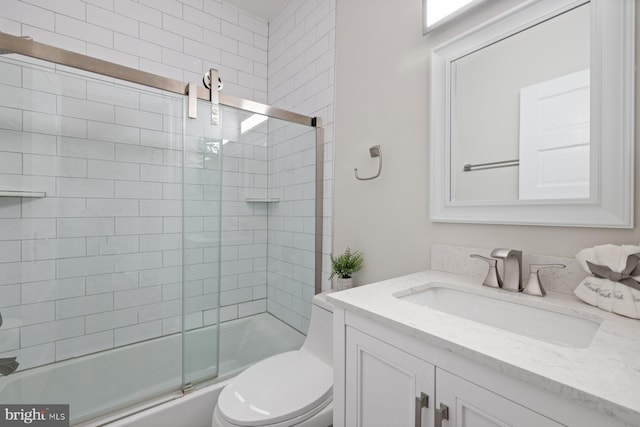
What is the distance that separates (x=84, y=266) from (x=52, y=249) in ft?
0.55

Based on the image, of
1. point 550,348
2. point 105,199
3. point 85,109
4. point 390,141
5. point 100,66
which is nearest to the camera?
point 550,348

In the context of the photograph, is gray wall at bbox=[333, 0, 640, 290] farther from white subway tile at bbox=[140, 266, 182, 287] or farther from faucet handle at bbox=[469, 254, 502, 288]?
white subway tile at bbox=[140, 266, 182, 287]

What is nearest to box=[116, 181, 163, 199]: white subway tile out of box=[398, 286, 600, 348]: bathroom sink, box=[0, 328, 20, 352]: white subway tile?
box=[0, 328, 20, 352]: white subway tile

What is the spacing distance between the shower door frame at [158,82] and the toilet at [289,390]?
19.7 inches

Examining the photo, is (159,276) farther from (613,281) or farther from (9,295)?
(613,281)

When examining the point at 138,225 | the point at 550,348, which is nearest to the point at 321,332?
the point at 550,348

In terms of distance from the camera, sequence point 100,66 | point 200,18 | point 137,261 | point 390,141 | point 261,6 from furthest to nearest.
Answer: point 261,6 < point 200,18 < point 137,261 < point 390,141 < point 100,66

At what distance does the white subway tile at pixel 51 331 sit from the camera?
54.8 inches

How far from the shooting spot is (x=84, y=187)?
1562 mm

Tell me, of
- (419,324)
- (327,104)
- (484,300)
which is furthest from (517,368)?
(327,104)

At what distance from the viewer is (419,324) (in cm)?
66

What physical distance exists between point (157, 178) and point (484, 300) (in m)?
1.87

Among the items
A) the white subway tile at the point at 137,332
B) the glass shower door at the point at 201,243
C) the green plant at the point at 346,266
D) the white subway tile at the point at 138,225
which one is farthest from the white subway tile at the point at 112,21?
the green plant at the point at 346,266

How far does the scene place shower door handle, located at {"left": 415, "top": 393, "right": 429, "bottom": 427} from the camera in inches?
24.9
